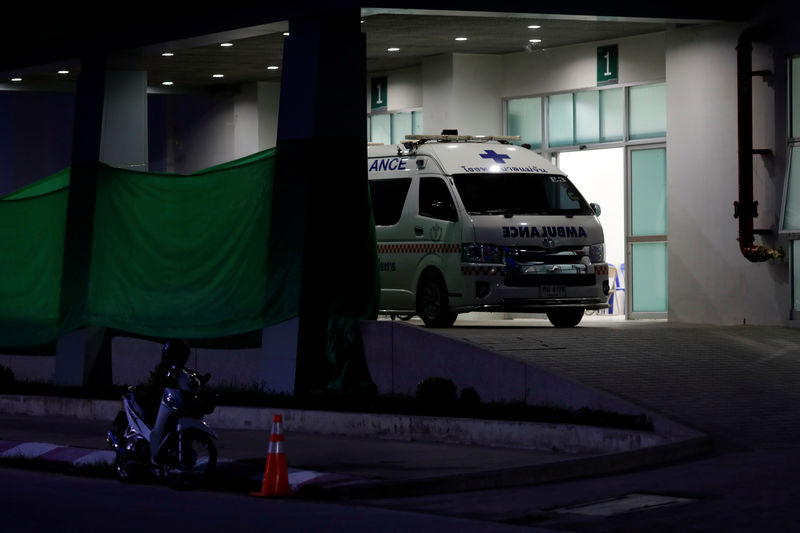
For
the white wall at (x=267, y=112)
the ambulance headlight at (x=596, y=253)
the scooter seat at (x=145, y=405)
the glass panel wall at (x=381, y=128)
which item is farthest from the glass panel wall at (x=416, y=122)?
the scooter seat at (x=145, y=405)

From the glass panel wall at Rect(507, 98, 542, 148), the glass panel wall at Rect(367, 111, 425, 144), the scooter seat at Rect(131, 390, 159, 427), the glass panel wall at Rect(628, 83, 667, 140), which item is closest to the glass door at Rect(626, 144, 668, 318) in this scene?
the glass panel wall at Rect(628, 83, 667, 140)

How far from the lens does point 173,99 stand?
34812 mm

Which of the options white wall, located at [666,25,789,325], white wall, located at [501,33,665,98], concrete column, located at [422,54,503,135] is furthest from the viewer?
concrete column, located at [422,54,503,135]

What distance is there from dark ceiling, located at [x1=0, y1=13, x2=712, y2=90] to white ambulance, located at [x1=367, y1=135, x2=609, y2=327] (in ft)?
7.05

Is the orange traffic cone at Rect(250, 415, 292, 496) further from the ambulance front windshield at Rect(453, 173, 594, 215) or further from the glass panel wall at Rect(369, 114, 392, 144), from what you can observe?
the glass panel wall at Rect(369, 114, 392, 144)

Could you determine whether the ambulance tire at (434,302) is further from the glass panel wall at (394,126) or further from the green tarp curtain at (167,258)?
the glass panel wall at (394,126)

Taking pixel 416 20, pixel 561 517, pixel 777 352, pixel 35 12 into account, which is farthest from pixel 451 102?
pixel 561 517

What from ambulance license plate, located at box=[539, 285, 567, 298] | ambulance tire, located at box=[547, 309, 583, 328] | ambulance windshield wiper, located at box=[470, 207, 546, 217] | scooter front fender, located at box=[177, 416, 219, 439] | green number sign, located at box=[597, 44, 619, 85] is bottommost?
scooter front fender, located at box=[177, 416, 219, 439]

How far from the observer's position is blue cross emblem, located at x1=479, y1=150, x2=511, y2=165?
22.1 metres

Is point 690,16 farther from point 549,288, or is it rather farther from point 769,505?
point 769,505

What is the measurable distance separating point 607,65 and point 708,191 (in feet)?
14.0

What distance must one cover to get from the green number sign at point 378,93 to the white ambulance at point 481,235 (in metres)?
7.82

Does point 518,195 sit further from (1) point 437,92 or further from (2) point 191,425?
(2) point 191,425

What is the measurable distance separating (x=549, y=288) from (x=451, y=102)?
27.2 ft
